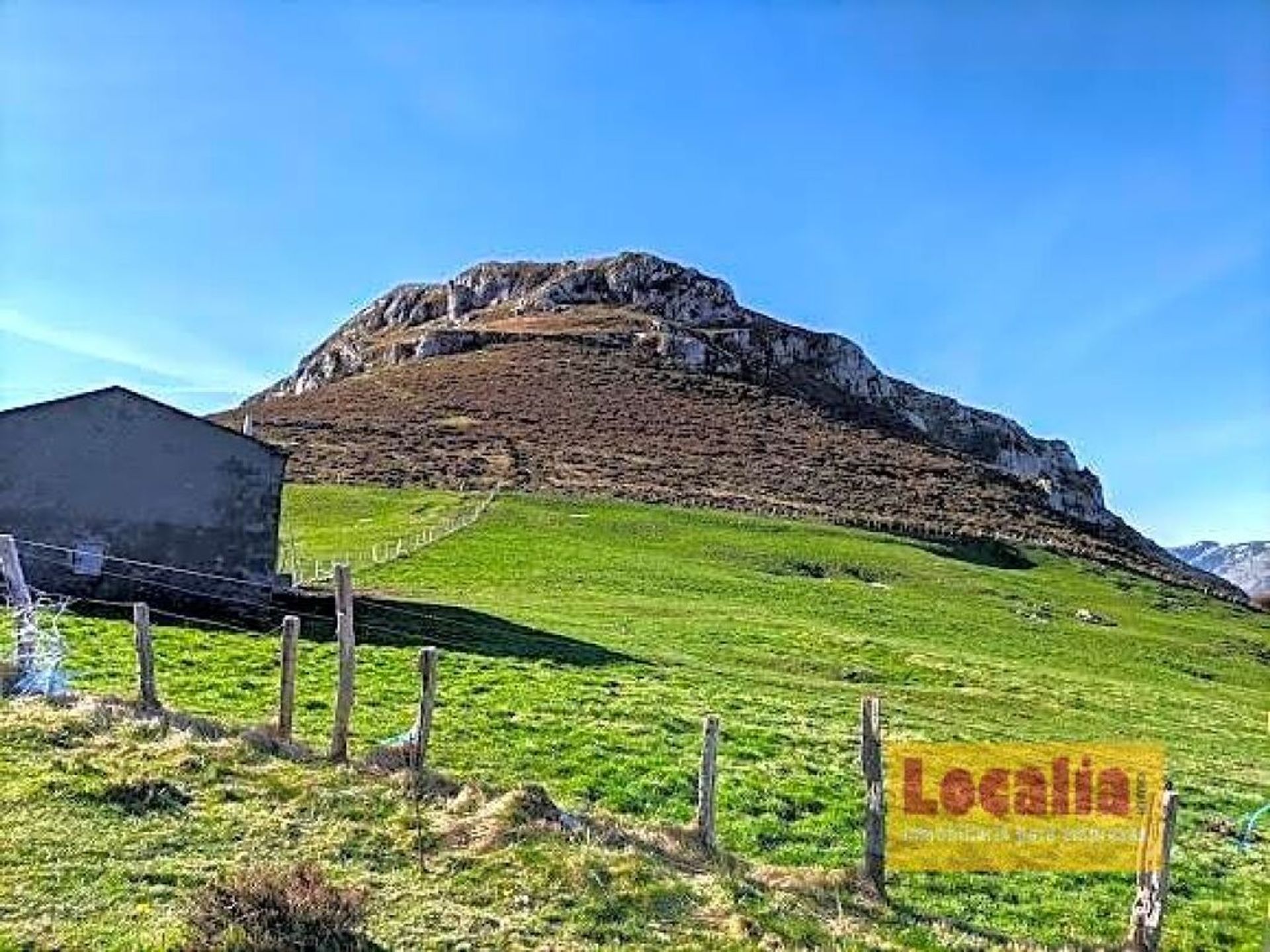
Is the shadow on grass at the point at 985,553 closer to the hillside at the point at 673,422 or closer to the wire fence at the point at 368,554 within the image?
the hillside at the point at 673,422

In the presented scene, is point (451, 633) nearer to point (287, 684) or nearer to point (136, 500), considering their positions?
point (136, 500)

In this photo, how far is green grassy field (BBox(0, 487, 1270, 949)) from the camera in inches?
413

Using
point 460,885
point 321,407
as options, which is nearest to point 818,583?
point 460,885

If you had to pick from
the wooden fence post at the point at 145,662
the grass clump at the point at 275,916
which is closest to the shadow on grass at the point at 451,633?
the wooden fence post at the point at 145,662

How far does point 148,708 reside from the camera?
15.3m

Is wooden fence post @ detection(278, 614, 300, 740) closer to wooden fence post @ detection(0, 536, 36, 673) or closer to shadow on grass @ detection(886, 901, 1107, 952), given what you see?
wooden fence post @ detection(0, 536, 36, 673)

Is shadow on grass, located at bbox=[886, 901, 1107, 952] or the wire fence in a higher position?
the wire fence

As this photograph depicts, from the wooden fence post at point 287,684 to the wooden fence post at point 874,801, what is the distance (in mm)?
7556

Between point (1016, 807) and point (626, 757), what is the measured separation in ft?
21.3

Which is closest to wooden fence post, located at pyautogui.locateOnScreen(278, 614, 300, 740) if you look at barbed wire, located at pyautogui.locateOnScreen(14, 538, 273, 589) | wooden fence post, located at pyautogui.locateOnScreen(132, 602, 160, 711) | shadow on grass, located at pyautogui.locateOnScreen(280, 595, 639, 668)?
wooden fence post, located at pyautogui.locateOnScreen(132, 602, 160, 711)

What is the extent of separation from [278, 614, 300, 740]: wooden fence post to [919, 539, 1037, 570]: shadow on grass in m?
63.6

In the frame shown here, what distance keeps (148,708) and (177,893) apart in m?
5.99

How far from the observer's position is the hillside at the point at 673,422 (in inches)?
3526

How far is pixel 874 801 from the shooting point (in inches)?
481
